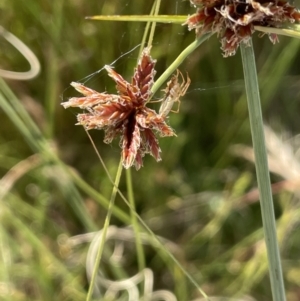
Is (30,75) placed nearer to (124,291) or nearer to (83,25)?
(83,25)

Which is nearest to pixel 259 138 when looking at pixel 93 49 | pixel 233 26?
pixel 233 26

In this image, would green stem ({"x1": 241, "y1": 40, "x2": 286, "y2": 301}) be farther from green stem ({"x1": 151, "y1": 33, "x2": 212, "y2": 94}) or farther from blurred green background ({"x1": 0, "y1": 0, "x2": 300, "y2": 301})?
blurred green background ({"x1": 0, "y1": 0, "x2": 300, "y2": 301})

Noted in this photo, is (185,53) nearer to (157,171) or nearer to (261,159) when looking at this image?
(261,159)

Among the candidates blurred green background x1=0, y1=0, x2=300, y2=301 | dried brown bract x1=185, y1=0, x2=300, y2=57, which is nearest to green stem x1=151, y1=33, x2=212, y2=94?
dried brown bract x1=185, y1=0, x2=300, y2=57

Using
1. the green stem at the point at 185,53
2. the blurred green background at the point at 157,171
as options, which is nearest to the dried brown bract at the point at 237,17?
the green stem at the point at 185,53

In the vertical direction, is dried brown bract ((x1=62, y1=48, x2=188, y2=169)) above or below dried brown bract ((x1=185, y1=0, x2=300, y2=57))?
below

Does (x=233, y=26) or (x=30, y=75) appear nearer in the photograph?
(x=233, y=26)

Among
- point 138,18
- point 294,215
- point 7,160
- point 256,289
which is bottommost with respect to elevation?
point 256,289
